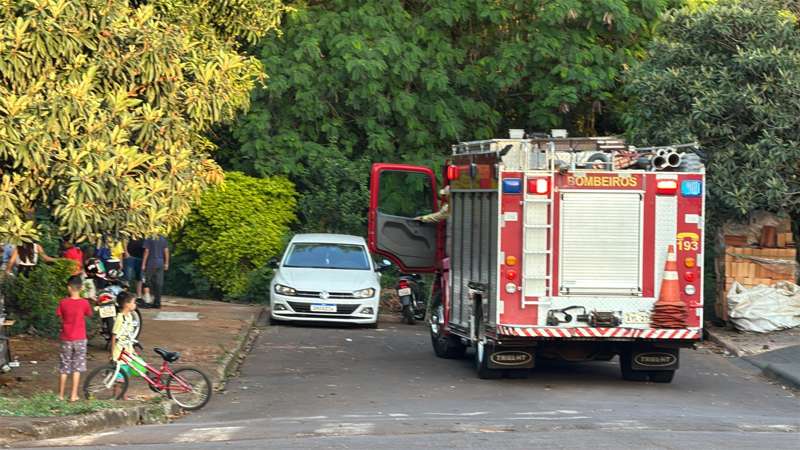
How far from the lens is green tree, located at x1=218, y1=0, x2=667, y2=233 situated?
2680 cm

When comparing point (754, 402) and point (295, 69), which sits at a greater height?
point (295, 69)

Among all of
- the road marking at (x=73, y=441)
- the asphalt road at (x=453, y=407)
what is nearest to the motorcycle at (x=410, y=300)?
the asphalt road at (x=453, y=407)

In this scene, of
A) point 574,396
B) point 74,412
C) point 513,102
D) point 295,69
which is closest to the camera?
point 74,412

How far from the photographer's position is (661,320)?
1559 cm

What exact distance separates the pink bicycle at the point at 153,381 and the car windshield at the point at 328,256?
9.72 meters

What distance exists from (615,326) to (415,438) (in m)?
4.79

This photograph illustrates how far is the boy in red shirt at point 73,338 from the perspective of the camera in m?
13.6

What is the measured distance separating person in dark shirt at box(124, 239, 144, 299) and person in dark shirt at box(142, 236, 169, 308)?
0.15 meters

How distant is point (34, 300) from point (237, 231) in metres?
9.60

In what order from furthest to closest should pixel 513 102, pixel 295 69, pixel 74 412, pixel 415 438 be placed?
1. pixel 513 102
2. pixel 295 69
3. pixel 74 412
4. pixel 415 438

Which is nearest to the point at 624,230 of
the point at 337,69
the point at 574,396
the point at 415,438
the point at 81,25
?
the point at 574,396

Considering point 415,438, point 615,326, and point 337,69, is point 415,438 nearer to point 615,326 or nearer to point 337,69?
point 615,326

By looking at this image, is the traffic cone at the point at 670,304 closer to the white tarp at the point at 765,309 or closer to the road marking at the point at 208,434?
the road marking at the point at 208,434

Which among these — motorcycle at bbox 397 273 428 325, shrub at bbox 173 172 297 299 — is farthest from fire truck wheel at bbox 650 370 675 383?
shrub at bbox 173 172 297 299
